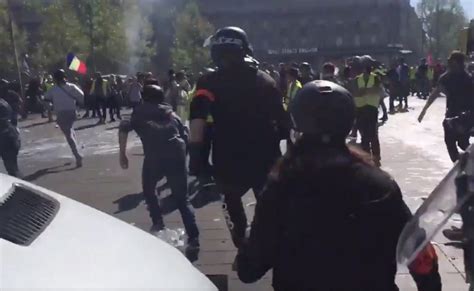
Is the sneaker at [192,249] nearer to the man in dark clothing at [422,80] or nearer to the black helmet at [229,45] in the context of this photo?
the black helmet at [229,45]

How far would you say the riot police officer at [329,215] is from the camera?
2516 millimetres

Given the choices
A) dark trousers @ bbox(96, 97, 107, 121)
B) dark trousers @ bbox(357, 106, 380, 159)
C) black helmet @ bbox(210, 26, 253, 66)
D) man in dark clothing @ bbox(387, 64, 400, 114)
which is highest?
black helmet @ bbox(210, 26, 253, 66)

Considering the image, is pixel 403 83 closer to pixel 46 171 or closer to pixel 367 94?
pixel 367 94

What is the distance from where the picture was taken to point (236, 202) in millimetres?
5254

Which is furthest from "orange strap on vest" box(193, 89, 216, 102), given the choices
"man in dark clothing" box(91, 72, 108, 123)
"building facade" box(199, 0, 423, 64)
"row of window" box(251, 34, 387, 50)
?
"row of window" box(251, 34, 387, 50)

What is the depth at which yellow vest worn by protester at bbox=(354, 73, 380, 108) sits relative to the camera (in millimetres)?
10781

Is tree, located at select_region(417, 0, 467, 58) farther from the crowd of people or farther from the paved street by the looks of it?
the crowd of people

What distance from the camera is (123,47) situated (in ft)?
163

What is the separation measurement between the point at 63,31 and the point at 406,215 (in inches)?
1697

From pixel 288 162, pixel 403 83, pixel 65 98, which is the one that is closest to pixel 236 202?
pixel 288 162

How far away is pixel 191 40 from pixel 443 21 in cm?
2653

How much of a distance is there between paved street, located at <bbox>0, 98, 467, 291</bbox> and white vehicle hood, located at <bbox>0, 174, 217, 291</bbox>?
803 mm

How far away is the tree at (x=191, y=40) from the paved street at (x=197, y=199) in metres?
41.3

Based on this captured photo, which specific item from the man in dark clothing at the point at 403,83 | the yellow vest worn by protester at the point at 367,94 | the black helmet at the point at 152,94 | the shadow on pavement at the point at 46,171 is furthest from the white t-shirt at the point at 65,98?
the man in dark clothing at the point at 403,83
